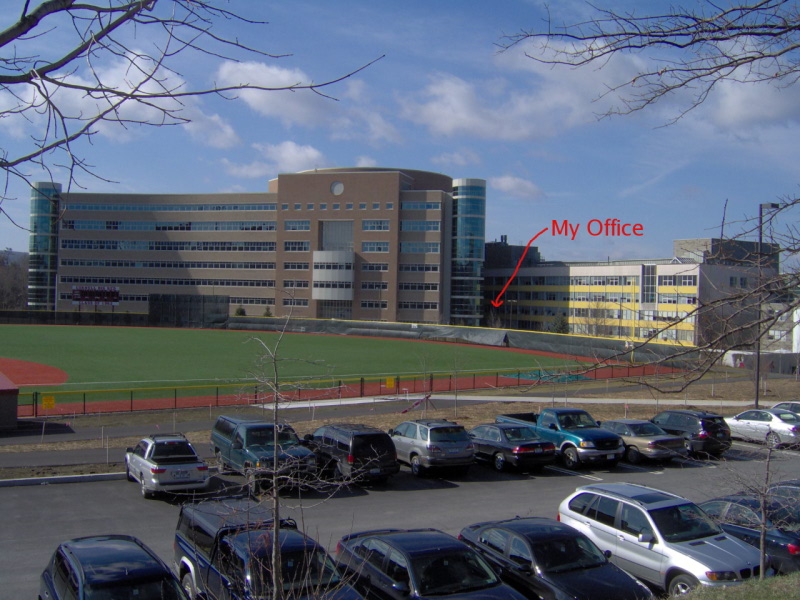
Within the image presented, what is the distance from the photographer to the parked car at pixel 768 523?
37.3ft

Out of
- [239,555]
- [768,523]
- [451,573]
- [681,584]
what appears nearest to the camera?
[239,555]

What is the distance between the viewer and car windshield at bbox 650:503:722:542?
10984 millimetres

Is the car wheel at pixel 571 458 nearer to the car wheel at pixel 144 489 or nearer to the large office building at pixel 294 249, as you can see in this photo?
the car wheel at pixel 144 489

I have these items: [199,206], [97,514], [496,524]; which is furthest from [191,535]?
[199,206]

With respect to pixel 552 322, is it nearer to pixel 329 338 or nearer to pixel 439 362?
pixel 329 338

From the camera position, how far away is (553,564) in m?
9.55

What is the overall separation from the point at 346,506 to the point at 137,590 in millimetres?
8893

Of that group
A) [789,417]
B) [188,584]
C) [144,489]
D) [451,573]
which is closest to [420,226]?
[789,417]

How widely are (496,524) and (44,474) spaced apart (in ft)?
44.4

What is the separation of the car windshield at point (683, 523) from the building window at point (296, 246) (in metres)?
91.1

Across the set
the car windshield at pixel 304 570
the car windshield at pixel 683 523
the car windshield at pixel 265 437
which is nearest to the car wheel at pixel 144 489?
the car windshield at pixel 265 437

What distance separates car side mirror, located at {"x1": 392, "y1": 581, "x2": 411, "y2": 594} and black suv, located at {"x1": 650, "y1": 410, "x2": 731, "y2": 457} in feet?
55.8

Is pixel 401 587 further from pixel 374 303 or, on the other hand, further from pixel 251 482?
pixel 374 303

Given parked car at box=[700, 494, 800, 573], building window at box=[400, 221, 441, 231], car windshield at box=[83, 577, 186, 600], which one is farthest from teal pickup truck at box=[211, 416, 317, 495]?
building window at box=[400, 221, 441, 231]
